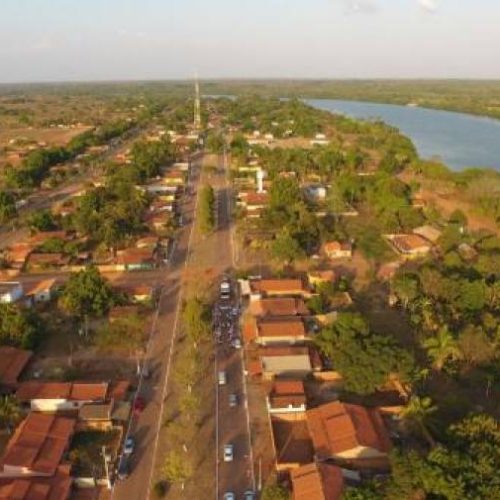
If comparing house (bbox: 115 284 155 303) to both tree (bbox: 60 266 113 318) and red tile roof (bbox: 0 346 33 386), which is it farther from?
red tile roof (bbox: 0 346 33 386)

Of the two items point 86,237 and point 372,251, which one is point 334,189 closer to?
point 372,251

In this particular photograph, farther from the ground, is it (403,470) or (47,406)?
(403,470)

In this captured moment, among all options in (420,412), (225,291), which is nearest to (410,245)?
(225,291)

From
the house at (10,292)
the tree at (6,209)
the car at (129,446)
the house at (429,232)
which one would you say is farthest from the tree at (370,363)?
the tree at (6,209)

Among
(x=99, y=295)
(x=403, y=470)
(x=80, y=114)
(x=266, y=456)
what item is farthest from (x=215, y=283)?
(x=80, y=114)

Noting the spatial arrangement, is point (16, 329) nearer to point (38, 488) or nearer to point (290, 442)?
point (38, 488)

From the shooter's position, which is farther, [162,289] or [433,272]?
[162,289]

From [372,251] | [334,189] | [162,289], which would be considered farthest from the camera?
[334,189]

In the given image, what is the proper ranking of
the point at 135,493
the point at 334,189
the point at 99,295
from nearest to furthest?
the point at 135,493, the point at 99,295, the point at 334,189
